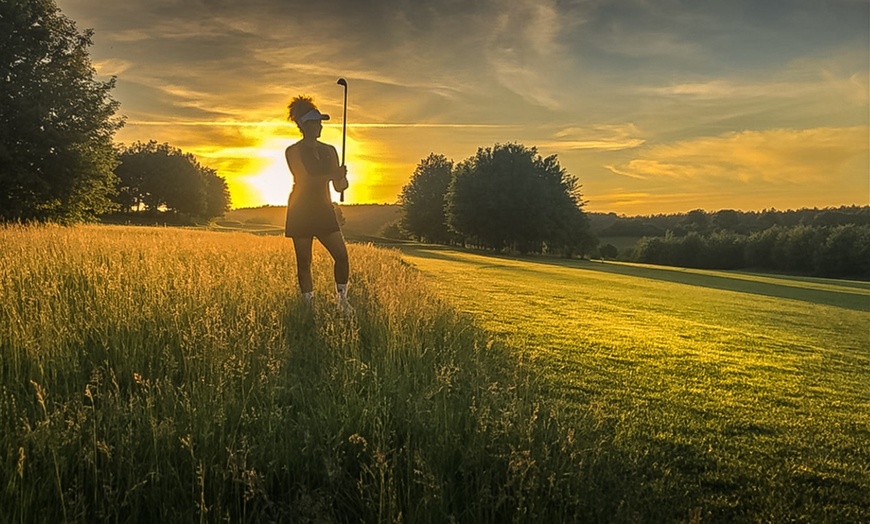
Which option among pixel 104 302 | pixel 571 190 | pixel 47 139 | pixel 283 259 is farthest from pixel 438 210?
pixel 104 302

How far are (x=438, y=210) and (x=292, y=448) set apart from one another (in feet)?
259

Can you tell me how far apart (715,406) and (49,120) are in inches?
1219

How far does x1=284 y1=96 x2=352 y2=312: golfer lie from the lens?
6.31 m

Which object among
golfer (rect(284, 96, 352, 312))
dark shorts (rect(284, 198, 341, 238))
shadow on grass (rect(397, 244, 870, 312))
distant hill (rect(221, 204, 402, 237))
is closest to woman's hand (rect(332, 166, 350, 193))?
golfer (rect(284, 96, 352, 312))

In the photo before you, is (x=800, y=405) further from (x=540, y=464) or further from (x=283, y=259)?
(x=283, y=259)

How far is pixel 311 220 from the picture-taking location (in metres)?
6.35

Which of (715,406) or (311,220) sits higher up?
(311,220)

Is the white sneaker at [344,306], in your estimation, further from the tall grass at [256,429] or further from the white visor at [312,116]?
the white visor at [312,116]

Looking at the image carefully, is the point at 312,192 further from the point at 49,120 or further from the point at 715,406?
the point at 49,120

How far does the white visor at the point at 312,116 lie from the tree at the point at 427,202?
2872 inches

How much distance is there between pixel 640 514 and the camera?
2428mm

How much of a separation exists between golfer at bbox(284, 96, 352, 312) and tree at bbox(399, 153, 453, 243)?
72895mm

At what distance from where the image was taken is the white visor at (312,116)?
6.26 m

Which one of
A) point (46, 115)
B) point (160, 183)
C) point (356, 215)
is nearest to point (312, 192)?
point (46, 115)
